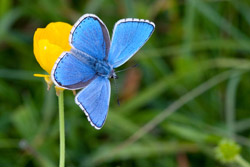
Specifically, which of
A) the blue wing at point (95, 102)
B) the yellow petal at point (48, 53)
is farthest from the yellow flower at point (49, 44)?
the blue wing at point (95, 102)

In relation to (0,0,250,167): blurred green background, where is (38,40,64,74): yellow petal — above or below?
below

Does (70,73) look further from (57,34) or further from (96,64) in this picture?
(57,34)

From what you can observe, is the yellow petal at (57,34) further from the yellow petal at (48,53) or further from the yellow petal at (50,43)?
the yellow petal at (48,53)

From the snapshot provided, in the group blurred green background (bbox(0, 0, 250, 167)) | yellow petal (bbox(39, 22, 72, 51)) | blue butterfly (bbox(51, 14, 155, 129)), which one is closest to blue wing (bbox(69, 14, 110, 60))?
blue butterfly (bbox(51, 14, 155, 129))

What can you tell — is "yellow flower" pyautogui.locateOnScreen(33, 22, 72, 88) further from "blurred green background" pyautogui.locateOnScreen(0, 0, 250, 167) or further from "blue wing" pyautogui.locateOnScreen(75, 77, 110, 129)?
"blurred green background" pyautogui.locateOnScreen(0, 0, 250, 167)

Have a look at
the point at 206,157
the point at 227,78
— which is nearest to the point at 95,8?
the point at 227,78

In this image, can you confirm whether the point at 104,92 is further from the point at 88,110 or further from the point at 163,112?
the point at 163,112
